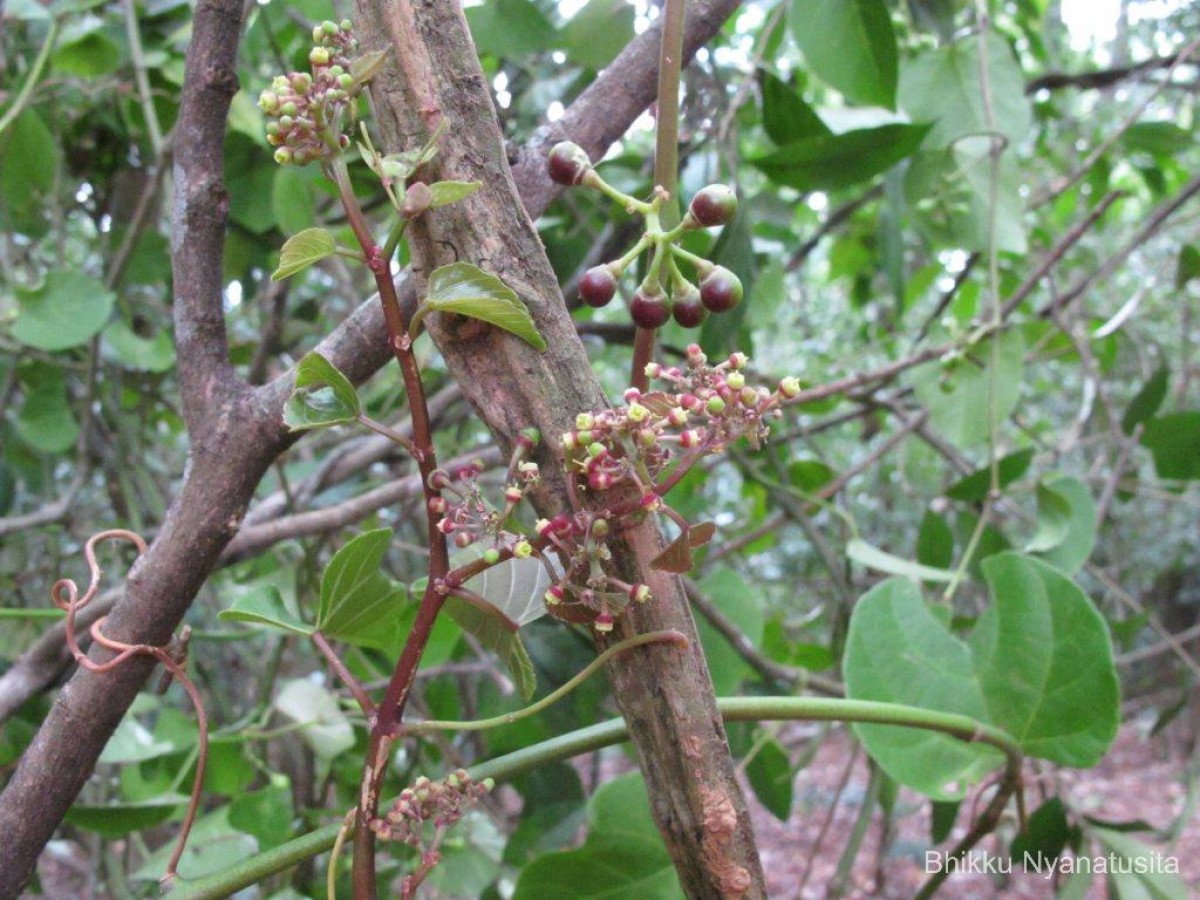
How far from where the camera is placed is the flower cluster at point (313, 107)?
29cm

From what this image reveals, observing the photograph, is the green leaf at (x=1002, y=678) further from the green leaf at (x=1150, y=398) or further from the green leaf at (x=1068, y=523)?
the green leaf at (x=1150, y=398)

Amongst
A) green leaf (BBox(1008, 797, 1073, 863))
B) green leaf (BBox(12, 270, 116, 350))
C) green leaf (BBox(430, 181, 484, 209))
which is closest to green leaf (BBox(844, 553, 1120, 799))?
green leaf (BBox(1008, 797, 1073, 863))

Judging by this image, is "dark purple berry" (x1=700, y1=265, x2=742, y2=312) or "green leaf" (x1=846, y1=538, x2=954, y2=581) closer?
"dark purple berry" (x1=700, y1=265, x2=742, y2=312)

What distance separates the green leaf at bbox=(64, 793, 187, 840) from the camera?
1.92ft

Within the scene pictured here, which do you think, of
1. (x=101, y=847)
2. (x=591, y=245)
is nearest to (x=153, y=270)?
(x=591, y=245)

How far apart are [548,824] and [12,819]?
1.49ft

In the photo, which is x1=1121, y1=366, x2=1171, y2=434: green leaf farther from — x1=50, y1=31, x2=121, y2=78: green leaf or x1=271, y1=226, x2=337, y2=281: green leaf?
x1=50, y1=31, x2=121, y2=78: green leaf

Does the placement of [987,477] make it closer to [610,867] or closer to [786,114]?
[786,114]

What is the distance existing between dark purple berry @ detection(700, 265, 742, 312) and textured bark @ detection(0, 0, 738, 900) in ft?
0.56

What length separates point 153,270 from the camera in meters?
0.94

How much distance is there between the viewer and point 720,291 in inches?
11.7

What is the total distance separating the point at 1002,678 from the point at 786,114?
43 centimetres

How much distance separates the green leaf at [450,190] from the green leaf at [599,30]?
1.61 feet

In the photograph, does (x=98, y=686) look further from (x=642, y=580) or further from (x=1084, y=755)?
(x=1084, y=755)
